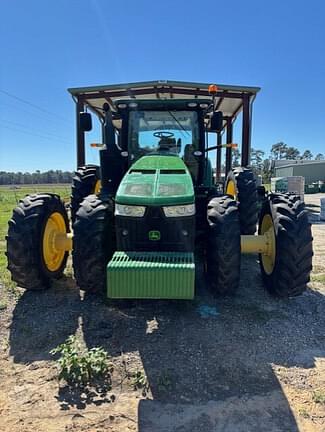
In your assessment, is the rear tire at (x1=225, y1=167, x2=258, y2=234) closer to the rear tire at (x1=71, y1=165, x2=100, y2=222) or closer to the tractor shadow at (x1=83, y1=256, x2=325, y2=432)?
the tractor shadow at (x1=83, y1=256, x2=325, y2=432)

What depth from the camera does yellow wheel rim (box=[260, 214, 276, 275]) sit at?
4.54 metres

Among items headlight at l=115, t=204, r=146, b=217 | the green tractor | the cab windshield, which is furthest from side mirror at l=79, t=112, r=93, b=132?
headlight at l=115, t=204, r=146, b=217

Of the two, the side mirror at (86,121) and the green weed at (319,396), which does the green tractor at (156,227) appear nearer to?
the side mirror at (86,121)

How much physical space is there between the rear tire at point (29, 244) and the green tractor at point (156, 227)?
12mm

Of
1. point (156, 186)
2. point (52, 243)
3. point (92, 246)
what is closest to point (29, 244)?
point (52, 243)

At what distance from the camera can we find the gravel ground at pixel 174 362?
2.51 m

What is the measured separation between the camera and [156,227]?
380cm

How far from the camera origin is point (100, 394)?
A: 276 cm

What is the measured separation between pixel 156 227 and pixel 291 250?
1548 mm

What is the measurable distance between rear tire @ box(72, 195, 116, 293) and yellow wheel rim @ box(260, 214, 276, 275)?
1995 mm

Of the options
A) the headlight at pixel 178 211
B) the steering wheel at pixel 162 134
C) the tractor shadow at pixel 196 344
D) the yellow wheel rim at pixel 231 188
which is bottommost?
the tractor shadow at pixel 196 344

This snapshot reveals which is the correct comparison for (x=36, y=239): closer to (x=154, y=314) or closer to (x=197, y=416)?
(x=154, y=314)

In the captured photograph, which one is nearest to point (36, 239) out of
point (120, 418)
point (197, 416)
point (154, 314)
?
point (154, 314)

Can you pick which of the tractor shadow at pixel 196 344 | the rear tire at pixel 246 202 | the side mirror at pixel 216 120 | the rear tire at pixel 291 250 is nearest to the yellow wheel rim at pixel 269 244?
the rear tire at pixel 291 250
